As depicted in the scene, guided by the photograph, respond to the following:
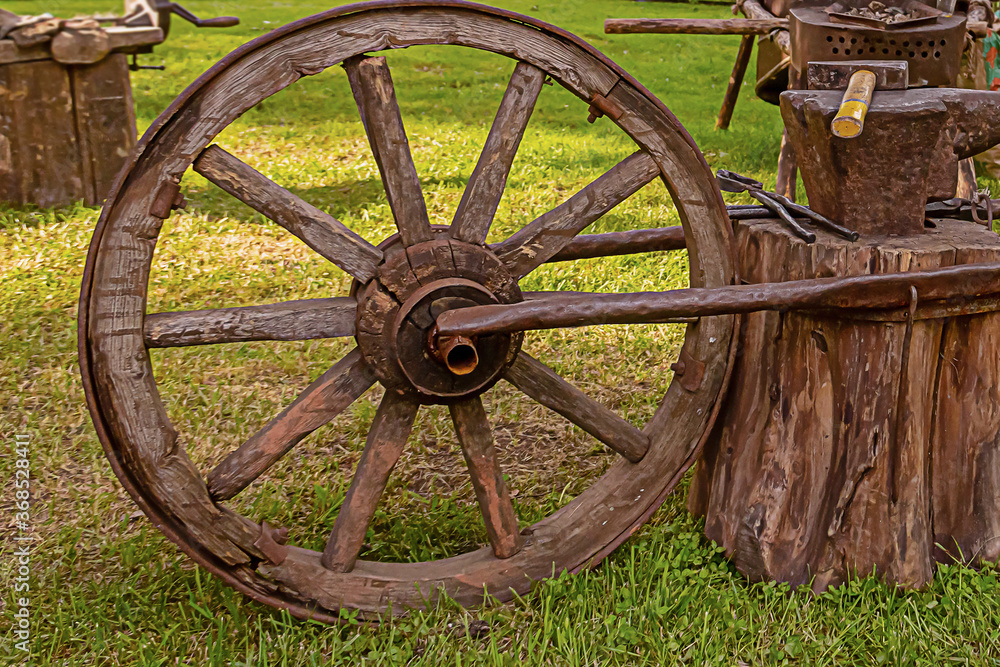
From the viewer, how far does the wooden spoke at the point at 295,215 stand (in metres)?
2.11

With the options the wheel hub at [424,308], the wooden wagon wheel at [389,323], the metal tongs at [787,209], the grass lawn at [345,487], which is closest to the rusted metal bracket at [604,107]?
the wooden wagon wheel at [389,323]

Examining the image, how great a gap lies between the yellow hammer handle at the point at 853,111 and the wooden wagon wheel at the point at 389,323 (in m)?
0.33

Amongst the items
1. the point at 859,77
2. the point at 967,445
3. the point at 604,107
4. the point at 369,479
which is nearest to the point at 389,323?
the point at 369,479

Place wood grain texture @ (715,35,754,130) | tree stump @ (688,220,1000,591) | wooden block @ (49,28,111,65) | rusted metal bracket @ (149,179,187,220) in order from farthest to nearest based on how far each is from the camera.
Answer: wood grain texture @ (715,35,754,130)
wooden block @ (49,28,111,65)
tree stump @ (688,220,1000,591)
rusted metal bracket @ (149,179,187,220)

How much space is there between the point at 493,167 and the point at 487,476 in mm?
791

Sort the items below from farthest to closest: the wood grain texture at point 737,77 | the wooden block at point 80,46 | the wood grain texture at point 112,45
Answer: the wood grain texture at point 737,77, the wooden block at point 80,46, the wood grain texture at point 112,45

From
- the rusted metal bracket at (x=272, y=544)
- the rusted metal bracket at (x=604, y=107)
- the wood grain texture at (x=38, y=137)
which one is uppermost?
the rusted metal bracket at (x=604, y=107)

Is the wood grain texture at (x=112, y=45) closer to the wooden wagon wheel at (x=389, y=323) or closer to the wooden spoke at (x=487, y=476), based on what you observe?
the wooden wagon wheel at (x=389, y=323)

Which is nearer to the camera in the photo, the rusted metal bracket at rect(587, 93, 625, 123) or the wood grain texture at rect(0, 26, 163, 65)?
the rusted metal bracket at rect(587, 93, 625, 123)

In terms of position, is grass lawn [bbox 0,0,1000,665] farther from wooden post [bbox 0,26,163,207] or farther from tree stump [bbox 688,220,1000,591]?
wooden post [bbox 0,26,163,207]

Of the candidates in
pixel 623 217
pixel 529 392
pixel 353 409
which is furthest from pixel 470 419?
pixel 623 217

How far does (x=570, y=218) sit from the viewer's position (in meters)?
2.29

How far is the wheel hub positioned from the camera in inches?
85.6

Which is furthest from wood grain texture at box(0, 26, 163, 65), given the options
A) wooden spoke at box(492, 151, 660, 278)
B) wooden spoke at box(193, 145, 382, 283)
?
wooden spoke at box(492, 151, 660, 278)
